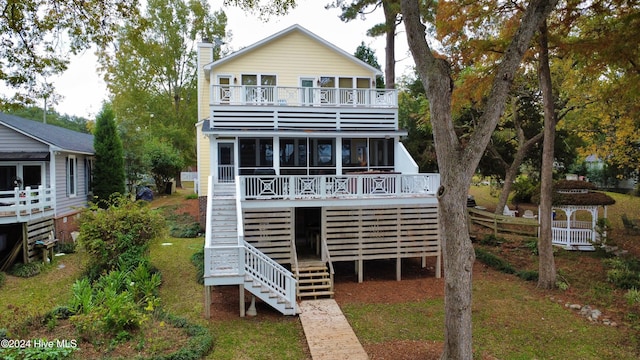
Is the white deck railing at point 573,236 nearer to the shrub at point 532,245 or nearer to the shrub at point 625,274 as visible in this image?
the shrub at point 532,245

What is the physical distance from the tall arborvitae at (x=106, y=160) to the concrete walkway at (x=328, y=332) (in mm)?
14936

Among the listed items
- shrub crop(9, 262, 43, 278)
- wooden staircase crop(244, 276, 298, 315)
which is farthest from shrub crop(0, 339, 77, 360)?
shrub crop(9, 262, 43, 278)

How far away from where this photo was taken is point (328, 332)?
921 centimetres

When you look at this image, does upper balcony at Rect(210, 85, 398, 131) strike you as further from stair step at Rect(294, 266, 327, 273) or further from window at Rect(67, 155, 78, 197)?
window at Rect(67, 155, 78, 197)

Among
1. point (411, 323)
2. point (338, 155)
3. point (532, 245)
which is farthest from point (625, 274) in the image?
point (338, 155)

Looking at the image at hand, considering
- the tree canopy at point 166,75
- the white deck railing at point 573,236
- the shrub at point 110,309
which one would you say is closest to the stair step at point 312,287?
the shrub at point 110,309

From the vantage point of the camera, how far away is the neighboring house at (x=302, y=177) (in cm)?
1179

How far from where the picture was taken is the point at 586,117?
63.4 feet

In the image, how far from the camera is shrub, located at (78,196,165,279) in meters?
12.0

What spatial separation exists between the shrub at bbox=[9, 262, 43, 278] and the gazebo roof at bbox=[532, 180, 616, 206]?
68.1 feet

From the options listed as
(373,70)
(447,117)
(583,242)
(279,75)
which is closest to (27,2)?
(279,75)

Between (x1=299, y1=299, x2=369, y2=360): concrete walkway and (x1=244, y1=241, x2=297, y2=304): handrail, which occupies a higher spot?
(x1=244, y1=241, x2=297, y2=304): handrail

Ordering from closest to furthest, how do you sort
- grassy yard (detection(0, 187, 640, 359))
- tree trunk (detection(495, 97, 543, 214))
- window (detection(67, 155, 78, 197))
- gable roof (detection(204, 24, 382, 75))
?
grassy yard (detection(0, 187, 640, 359))
gable roof (detection(204, 24, 382, 75))
window (detection(67, 155, 78, 197))
tree trunk (detection(495, 97, 543, 214))

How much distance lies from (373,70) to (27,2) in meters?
13.0
